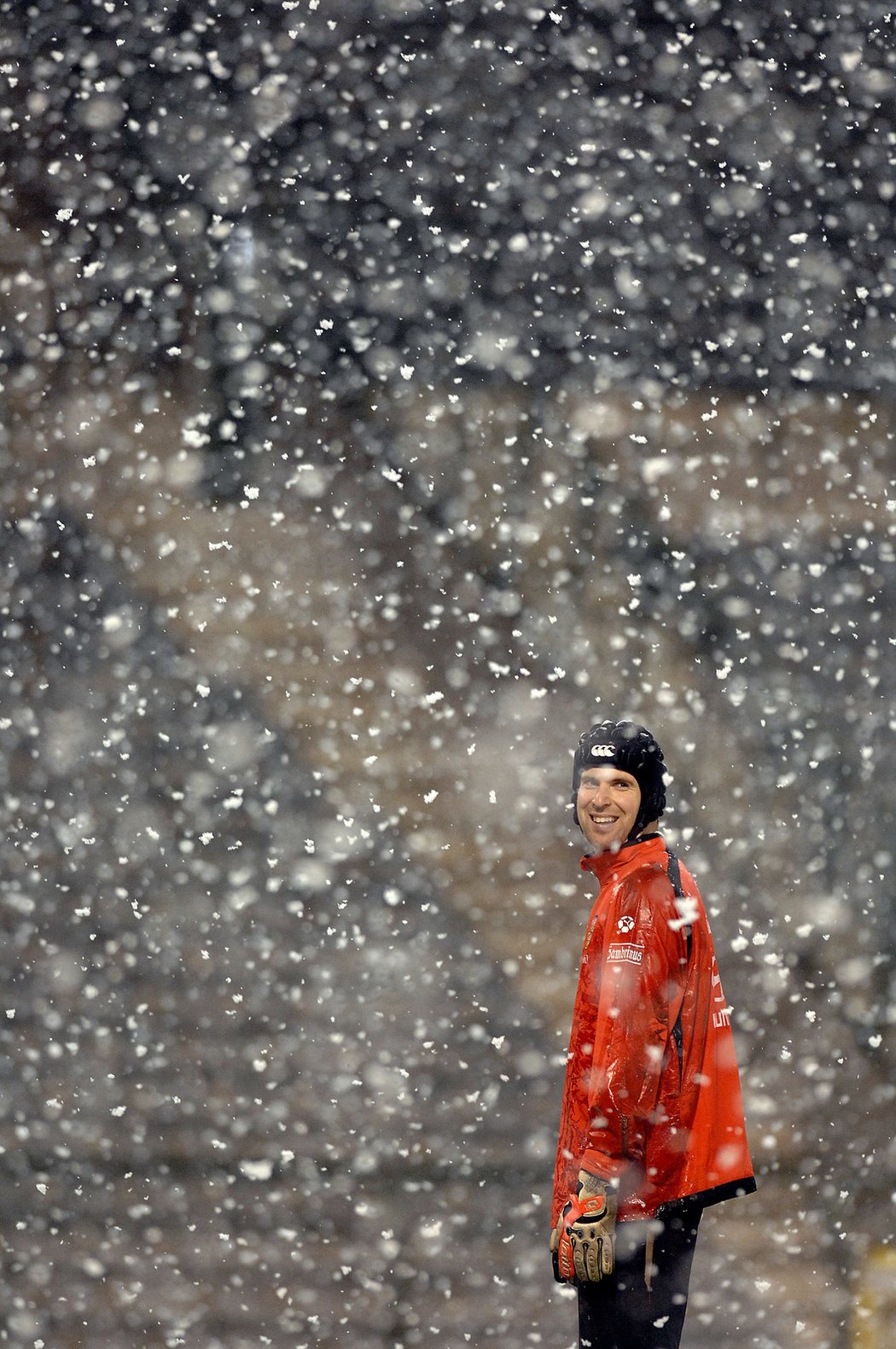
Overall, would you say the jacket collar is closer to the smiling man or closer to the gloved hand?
the smiling man

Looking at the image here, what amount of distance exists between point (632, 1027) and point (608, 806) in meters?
0.20

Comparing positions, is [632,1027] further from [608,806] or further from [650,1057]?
[608,806]

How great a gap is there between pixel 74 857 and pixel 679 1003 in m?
0.60

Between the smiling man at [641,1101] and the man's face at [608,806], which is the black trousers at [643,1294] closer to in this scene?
the smiling man at [641,1101]

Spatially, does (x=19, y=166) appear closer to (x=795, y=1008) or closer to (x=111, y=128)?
(x=111, y=128)

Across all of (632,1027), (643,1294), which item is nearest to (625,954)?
(632,1027)

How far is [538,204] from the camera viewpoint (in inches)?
43.4

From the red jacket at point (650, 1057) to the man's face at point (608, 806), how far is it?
0.11 feet

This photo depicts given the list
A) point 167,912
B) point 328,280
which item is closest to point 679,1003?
point 167,912

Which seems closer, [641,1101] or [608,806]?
[641,1101]

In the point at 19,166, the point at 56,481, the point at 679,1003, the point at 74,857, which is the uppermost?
the point at 19,166

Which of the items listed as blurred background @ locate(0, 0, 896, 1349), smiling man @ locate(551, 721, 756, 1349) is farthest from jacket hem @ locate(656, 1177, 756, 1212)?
blurred background @ locate(0, 0, 896, 1349)

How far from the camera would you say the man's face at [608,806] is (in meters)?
0.96

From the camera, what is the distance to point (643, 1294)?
3.07 feet
